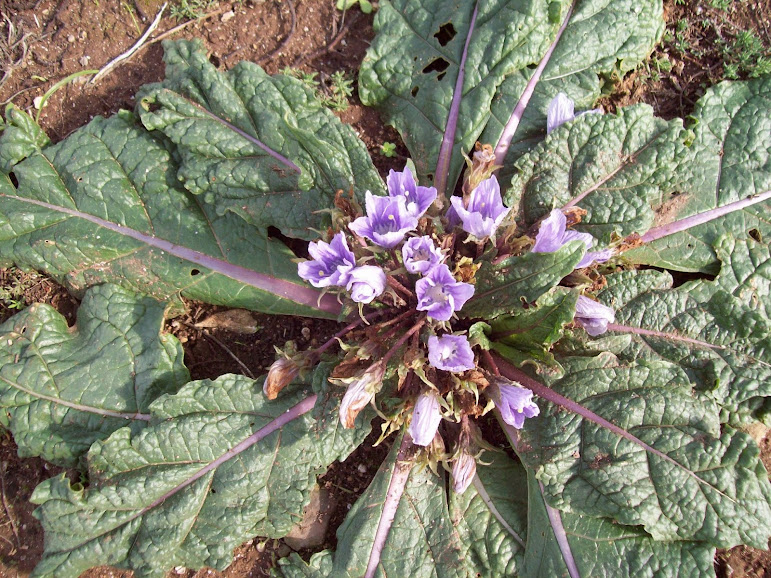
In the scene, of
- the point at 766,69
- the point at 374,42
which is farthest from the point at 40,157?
the point at 766,69

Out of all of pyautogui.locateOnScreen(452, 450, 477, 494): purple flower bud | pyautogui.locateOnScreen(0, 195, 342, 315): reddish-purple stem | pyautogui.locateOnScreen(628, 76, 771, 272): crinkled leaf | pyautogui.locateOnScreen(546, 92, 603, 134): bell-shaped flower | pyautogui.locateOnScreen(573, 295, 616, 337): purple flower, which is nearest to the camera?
pyautogui.locateOnScreen(573, 295, 616, 337): purple flower

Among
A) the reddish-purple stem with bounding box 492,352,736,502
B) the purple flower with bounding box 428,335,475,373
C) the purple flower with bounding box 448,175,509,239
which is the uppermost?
the purple flower with bounding box 448,175,509,239

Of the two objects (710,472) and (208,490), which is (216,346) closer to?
(208,490)

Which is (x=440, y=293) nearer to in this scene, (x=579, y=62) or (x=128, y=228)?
(x=579, y=62)

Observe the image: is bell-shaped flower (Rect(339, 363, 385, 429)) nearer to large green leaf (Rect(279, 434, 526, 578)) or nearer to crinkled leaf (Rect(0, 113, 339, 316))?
large green leaf (Rect(279, 434, 526, 578))

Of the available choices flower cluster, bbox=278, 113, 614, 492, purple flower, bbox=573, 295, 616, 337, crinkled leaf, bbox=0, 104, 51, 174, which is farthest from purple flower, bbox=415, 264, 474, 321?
crinkled leaf, bbox=0, 104, 51, 174

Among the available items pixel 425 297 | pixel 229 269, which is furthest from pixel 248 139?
pixel 425 297

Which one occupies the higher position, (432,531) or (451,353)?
(451,353)
